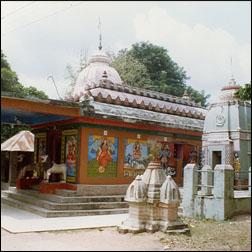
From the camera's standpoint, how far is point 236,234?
561cm

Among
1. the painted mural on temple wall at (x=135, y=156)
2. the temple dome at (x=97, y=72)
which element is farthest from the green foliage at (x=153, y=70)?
the painted mural on temple wall at (x=135, y=156)

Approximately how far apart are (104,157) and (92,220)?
9.91ft

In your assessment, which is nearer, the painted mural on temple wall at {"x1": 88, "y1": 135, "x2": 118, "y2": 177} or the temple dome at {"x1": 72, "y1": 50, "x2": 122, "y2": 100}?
the painted mural on temple wall at {"x1": 88, "y1": 135, "x2": 118, "y2": 177}

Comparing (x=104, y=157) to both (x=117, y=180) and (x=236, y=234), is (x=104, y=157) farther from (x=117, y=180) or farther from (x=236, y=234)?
(x=236, y=234)

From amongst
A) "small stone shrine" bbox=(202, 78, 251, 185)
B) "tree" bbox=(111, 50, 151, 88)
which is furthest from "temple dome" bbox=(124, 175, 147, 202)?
"tree" bbox=(111, 50, 151, 88)

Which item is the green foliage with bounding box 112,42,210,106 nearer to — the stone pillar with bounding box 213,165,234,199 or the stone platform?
the stone platform

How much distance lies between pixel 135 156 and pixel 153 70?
7.74 meters

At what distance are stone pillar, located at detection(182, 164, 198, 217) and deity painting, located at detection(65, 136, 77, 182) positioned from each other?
370 centimetres

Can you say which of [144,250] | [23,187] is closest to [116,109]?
[23,187]

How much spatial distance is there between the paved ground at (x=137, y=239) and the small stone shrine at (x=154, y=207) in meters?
0.22

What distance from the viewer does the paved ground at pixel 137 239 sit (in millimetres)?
5621

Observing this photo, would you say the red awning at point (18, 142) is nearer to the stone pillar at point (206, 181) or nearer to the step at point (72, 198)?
the stone pillar at point (206, 181)

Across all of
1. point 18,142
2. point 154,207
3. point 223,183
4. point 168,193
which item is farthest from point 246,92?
point 223,183

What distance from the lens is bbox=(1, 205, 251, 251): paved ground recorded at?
5621mm
